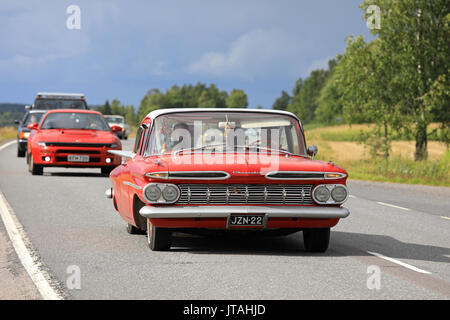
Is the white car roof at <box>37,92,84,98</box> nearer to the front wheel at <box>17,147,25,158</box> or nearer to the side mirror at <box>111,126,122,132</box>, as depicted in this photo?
the front wheel at <box>17,147,25,158</box>

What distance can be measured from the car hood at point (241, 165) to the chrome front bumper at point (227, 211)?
0.28m

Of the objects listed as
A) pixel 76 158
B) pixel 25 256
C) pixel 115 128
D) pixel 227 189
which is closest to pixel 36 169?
pixel 76 158

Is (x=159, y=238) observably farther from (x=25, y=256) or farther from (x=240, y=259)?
(x=25, y=256)

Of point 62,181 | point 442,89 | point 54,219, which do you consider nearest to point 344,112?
point 442,89

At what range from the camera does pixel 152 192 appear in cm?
809

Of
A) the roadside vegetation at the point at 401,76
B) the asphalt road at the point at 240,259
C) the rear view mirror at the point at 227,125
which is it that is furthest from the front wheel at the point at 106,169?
the roadside vegetation at the point at 401,76

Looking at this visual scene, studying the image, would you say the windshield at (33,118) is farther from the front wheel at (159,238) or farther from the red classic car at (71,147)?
the front wheel at (159,238)

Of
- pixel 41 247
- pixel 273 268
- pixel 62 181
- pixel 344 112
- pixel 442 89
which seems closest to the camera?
pixel 273 268

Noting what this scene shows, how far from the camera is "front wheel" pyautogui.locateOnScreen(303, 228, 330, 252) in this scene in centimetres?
870

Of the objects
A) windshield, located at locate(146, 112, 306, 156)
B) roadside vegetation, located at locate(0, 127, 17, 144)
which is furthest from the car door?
roadside vegetation, located at locate(0, 127, 17, 144)

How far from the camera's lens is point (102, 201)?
47.5 ft

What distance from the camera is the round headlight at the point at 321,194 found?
8.37m
